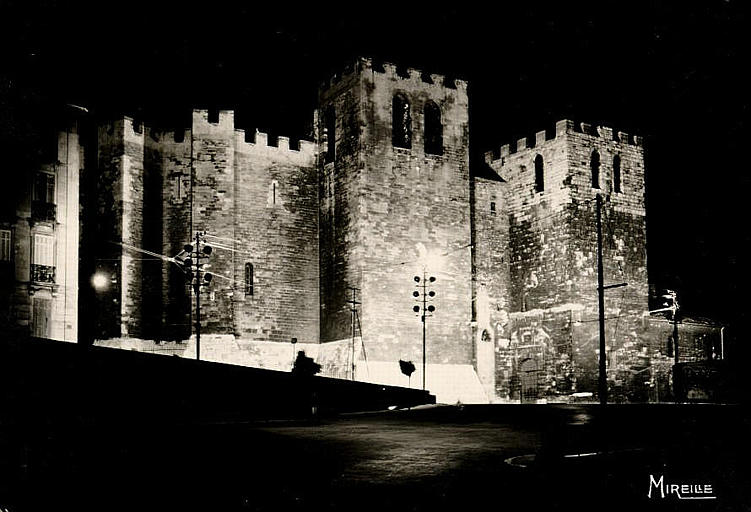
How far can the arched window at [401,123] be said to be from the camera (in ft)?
104

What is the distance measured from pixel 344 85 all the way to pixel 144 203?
758 centimetres

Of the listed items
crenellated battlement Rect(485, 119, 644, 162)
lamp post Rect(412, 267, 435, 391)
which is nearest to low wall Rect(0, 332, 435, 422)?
lamp post Rect(412, 267, 435, 391)

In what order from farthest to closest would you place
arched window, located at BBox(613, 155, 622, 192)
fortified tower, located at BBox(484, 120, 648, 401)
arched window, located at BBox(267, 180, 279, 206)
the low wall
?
arched window, located at BBox(613, 155, 622, 192), fortified tower, located at BBox(484, 120, 648, 401), arched window, located at BBox(267, 180, 279, 206), the low wall

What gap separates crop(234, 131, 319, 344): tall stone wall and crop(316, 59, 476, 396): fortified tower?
48 centimetres

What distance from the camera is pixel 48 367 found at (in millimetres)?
14359

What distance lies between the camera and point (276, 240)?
31.5 m

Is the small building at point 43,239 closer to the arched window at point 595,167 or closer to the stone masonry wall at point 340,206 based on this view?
the stone masonry wall at point 340,206

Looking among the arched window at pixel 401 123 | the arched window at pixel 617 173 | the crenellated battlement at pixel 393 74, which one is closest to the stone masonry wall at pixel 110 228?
the crenellated battlement at pixel 393 74

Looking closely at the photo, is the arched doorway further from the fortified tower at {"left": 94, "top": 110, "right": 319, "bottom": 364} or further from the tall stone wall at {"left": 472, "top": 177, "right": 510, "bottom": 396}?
the fortified tower at {"left": 94, "top": 110, "right": 319, "bottom": 364}

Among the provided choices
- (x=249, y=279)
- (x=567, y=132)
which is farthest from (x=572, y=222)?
(x=249, y=279)

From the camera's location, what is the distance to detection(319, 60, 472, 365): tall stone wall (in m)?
29.9

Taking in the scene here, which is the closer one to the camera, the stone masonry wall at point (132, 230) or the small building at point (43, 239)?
the small building at point (43, 239)

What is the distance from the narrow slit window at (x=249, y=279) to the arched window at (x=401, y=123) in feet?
20.5

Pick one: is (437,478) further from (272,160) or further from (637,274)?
(637,274)
